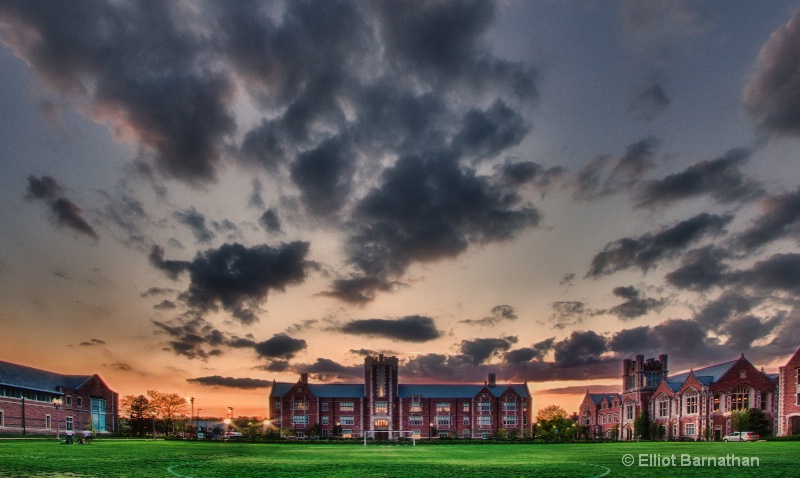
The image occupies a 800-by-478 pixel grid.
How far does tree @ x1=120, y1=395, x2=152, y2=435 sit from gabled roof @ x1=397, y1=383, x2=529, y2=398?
1915 inches

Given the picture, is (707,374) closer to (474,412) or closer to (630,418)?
(630,418)

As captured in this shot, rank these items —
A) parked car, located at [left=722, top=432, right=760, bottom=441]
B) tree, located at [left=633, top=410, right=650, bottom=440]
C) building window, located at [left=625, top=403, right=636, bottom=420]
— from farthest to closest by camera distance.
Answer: building window, located at [left=625, top=403, right=636, bottom=420] < tree, located at [left=633, top=410, right=650, bottom=440] < parked car, located at [left=722, top=432, right=760, bottom=441]

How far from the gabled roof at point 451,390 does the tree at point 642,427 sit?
87.4 ft

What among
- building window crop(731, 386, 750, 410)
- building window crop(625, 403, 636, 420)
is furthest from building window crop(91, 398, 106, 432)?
building window crop(731, 386, 750, 410)

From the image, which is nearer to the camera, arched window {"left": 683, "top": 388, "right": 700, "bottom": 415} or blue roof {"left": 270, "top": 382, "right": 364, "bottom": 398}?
arched window {"left": 683, "top": 388, "right": 700, "bottom": 415}

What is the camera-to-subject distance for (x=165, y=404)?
118m

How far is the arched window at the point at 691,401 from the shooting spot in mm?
80312

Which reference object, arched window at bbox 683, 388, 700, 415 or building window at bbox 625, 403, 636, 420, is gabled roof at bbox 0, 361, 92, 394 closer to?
arched window at bbox 683, 388, 700, 415

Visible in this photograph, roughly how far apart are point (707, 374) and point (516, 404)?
129 feet

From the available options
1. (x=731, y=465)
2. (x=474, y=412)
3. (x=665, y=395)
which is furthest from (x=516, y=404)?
(x=731, y=465)

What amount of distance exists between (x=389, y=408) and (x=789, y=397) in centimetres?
6737

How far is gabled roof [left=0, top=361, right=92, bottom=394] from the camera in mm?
72000

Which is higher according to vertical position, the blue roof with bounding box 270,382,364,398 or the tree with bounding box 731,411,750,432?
the tree with bounding box 731,411,750,432

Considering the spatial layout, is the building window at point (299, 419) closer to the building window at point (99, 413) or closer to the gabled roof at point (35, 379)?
the building window at point (99, 413)
